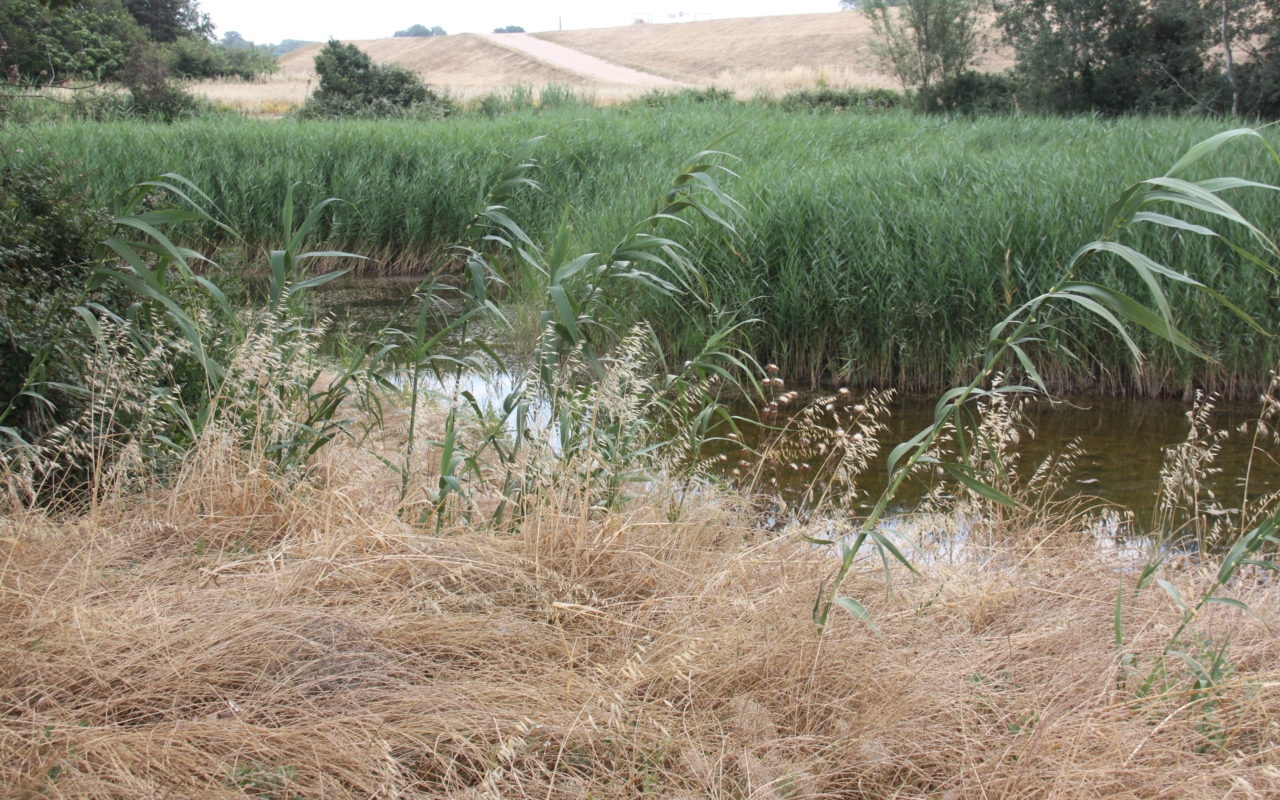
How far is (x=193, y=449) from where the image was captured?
145 inches

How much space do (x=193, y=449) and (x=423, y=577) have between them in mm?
1416

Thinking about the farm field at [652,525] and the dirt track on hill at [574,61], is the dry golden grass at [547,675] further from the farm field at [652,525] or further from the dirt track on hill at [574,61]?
the dirt track on hill at [574,61]

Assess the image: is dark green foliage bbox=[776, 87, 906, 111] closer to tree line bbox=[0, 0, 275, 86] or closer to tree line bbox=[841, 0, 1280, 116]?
tree line bbox=[841, 0, 1280, 116]

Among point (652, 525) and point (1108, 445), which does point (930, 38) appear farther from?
point (652, 525)

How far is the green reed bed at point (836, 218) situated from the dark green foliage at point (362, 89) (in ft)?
29.6

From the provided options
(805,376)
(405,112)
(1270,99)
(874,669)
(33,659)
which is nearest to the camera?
(33,659)

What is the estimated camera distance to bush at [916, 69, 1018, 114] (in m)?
24.6

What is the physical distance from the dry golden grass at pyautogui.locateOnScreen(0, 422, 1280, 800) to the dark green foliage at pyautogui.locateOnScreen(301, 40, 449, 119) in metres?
21.0

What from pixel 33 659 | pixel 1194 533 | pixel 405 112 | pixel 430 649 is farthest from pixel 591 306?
pixel 405 112

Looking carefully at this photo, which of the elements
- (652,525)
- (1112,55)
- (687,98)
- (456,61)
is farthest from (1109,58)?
(456,61)

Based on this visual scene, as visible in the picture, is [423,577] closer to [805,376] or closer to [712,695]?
[712,695]


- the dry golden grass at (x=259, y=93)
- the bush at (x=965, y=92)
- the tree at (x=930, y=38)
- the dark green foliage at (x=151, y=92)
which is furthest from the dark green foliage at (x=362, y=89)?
the bush at (x=965, y=92)

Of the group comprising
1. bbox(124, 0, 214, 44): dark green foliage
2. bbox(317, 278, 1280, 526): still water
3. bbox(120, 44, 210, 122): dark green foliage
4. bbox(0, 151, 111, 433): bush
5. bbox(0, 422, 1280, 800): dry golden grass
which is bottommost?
bbox(317, 278, 1280, 526): still water

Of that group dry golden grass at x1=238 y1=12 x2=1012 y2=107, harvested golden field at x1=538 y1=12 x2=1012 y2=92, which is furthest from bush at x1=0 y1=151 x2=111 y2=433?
harvested golden field at x1=538 y1=12 x2=1012 y2=92
